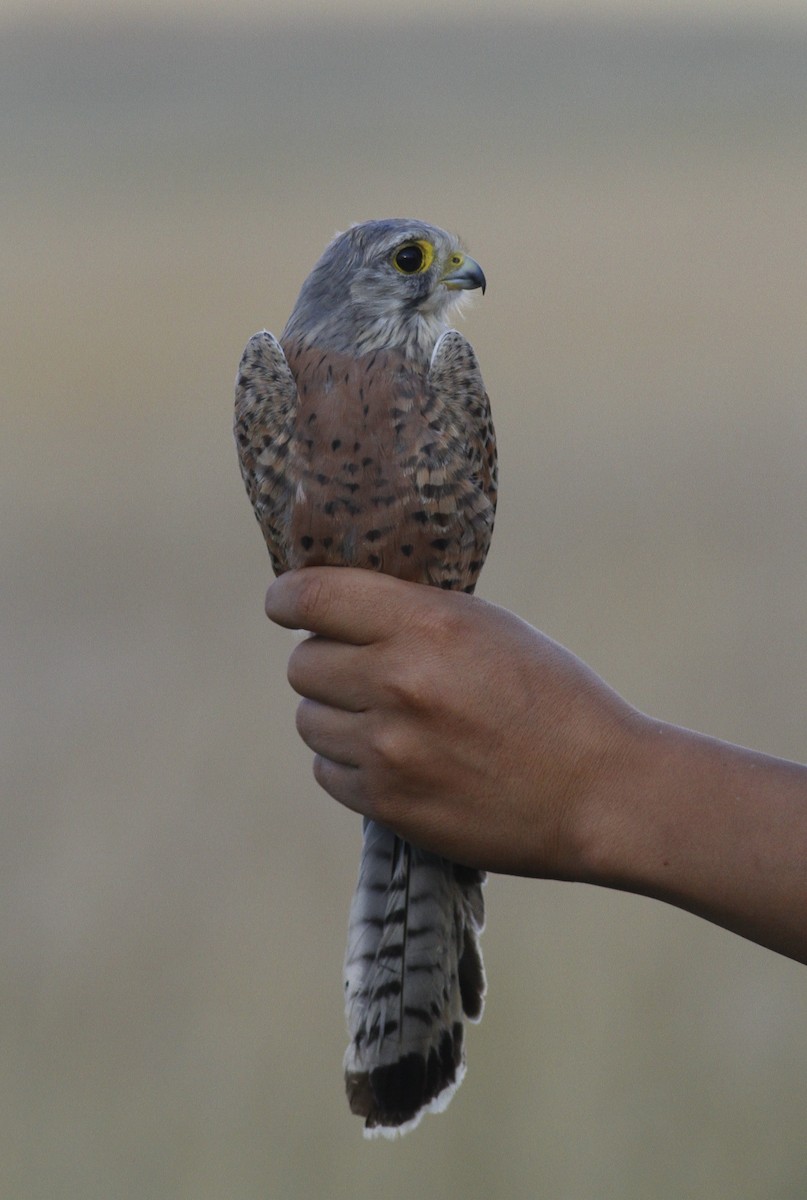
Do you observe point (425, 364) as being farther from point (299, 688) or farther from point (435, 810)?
point (435, 810)

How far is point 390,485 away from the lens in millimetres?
1554

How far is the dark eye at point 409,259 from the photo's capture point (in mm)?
1727

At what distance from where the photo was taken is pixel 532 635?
1.55 metres

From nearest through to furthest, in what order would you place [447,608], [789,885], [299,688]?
1. [789,885]
2. [447,608]
3. [299,688]

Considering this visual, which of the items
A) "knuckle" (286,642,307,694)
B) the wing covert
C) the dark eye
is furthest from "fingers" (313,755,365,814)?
the dark eye

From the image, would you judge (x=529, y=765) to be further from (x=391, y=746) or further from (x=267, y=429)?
(x=267, y=429)

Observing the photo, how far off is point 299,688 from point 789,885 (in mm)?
680

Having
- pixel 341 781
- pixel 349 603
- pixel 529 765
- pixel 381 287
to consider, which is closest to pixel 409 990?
pixel 341 781

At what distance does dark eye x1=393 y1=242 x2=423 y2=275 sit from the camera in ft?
5.66

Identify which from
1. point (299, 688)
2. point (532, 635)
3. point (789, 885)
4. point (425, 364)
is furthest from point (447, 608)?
point (789, 885)

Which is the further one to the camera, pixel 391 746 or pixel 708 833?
pixel 391 746

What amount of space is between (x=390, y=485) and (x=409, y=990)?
0.74m

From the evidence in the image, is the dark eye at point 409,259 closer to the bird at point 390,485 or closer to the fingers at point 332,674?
the bird at point 390,485

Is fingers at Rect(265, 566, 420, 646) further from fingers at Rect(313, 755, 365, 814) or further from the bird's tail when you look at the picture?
the bird's tail
